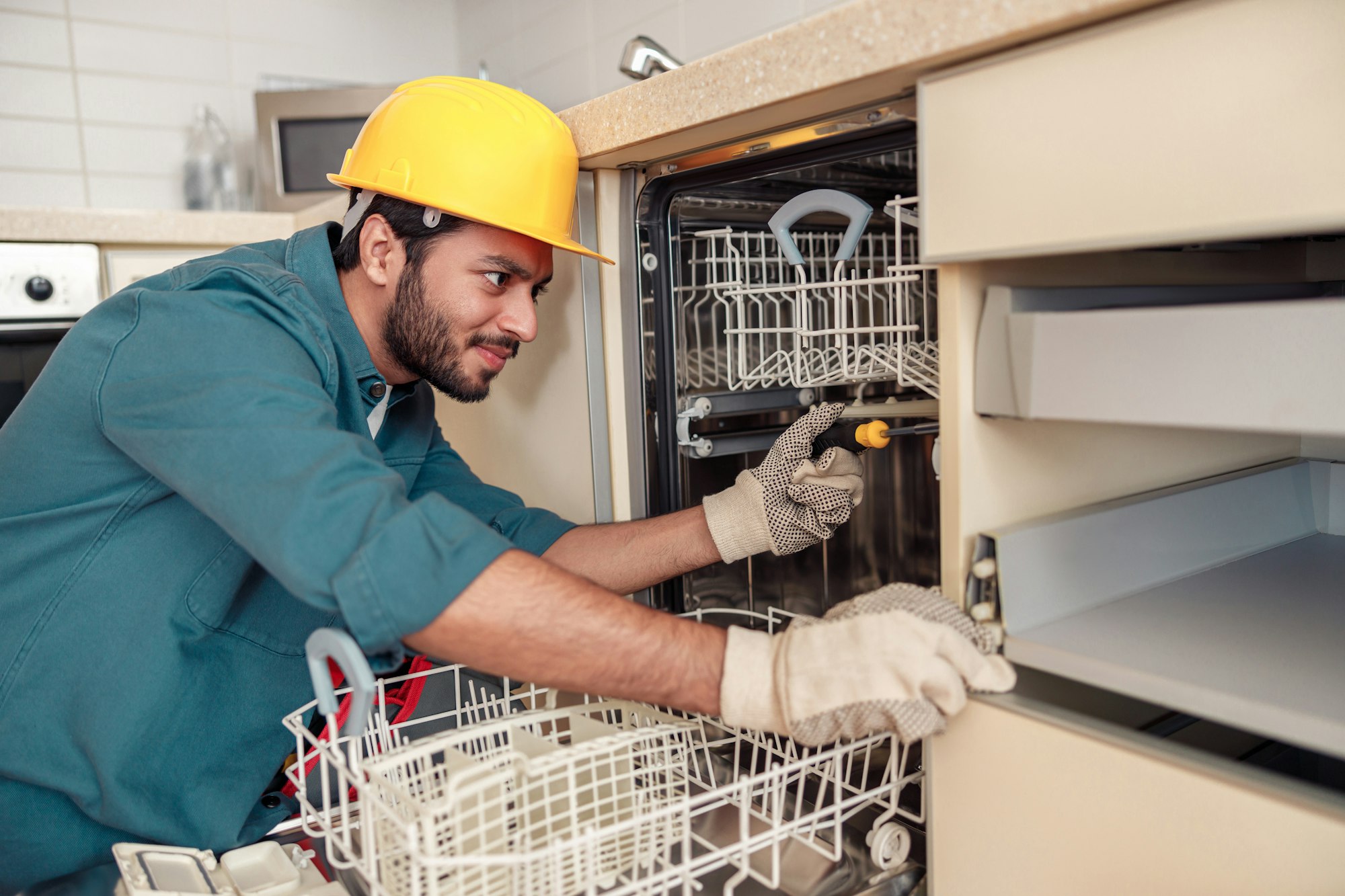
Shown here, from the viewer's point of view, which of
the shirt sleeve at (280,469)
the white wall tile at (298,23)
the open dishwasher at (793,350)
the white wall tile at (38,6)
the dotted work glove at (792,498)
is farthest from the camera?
the white wall tile at (298,23)

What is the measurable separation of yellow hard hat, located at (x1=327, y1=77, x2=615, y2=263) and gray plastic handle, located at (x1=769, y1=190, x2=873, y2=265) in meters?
0.23

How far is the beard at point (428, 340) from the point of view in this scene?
43.5 inches

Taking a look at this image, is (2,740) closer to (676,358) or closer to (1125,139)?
(676,358)

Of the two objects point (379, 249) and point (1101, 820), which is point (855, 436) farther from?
point (379, 249)

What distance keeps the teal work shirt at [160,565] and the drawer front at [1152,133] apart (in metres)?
0.46

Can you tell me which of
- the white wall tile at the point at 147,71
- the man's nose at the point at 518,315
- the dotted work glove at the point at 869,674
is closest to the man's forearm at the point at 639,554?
the man's nose at the point at 518,315

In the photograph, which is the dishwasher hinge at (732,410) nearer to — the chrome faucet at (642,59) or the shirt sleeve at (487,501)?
the shirt sleeve at (487,501)

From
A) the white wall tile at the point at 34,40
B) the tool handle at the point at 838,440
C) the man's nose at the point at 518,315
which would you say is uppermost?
the white wall tile at the point at 34,40

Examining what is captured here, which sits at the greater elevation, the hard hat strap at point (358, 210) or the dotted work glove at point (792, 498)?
the hard hat strap at point (358, 210)

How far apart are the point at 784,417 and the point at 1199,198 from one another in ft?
2.66

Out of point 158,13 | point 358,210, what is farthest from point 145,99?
point 358,210

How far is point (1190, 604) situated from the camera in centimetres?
80

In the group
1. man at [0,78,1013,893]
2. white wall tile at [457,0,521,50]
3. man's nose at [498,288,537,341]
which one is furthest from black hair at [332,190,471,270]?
white wall tile at [457,0,521,50]

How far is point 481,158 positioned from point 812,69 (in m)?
0.40
